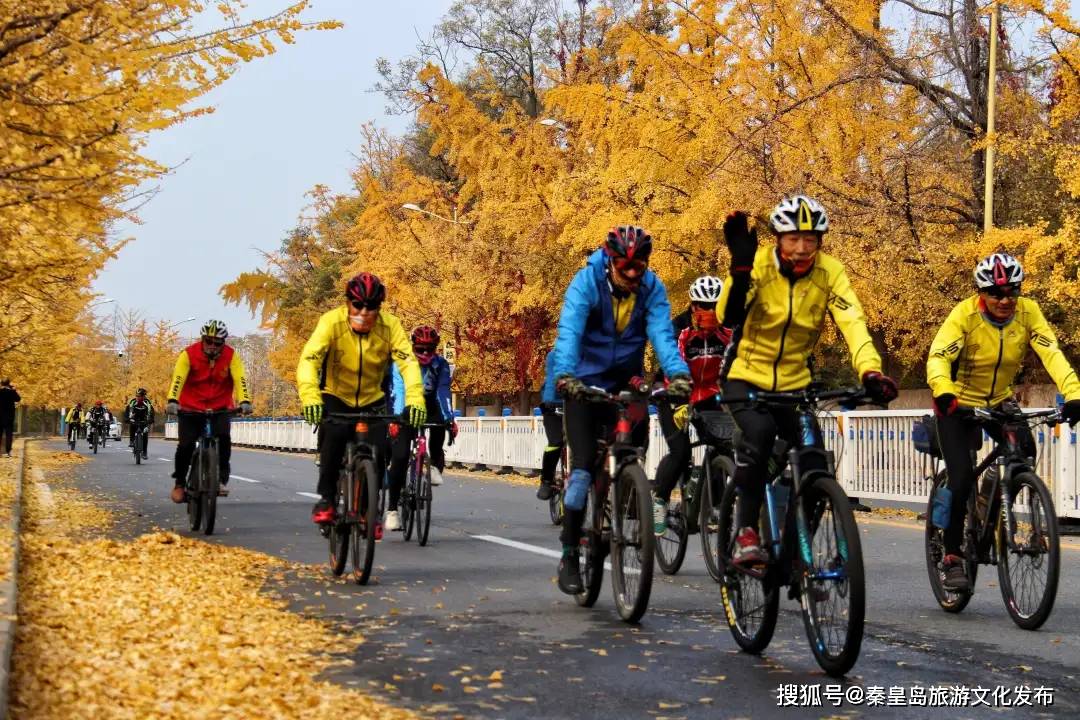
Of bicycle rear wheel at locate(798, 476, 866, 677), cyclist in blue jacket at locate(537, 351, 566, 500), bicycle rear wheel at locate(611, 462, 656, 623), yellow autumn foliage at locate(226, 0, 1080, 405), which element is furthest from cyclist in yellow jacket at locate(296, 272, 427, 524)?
yellow autumn foliage at locate(226, 0, 1080, 405)

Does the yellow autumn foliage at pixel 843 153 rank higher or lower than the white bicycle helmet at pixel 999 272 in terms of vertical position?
higher

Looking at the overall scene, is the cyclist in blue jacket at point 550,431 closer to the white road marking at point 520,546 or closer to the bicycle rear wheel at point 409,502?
the white road marking at point 520,546

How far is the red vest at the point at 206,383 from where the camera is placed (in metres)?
13.4

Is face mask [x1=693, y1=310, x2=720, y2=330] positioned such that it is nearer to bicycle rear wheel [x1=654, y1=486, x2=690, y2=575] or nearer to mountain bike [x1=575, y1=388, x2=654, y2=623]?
bicycle rear wheel [x1=654, y1=486, x2=690, y2=575]

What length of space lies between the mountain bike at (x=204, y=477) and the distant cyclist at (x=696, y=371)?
187 inches

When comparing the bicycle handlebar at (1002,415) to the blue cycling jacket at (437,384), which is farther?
the blue cycling jacket at (437,384)

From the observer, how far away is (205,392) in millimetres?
13516

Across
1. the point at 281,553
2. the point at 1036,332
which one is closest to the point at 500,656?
the point at 1036,332

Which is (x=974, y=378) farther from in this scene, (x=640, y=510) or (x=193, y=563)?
(x=193, y=563)

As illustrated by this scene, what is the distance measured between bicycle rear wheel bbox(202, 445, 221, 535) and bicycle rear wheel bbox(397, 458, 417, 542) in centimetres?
164

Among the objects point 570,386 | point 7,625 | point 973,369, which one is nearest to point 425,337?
point 570,386

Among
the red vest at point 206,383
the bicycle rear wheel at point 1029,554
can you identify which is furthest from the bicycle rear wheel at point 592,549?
the red vest at point 206,383

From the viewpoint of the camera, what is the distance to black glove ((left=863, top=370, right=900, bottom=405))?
5941mm

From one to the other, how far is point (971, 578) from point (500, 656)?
290cm
